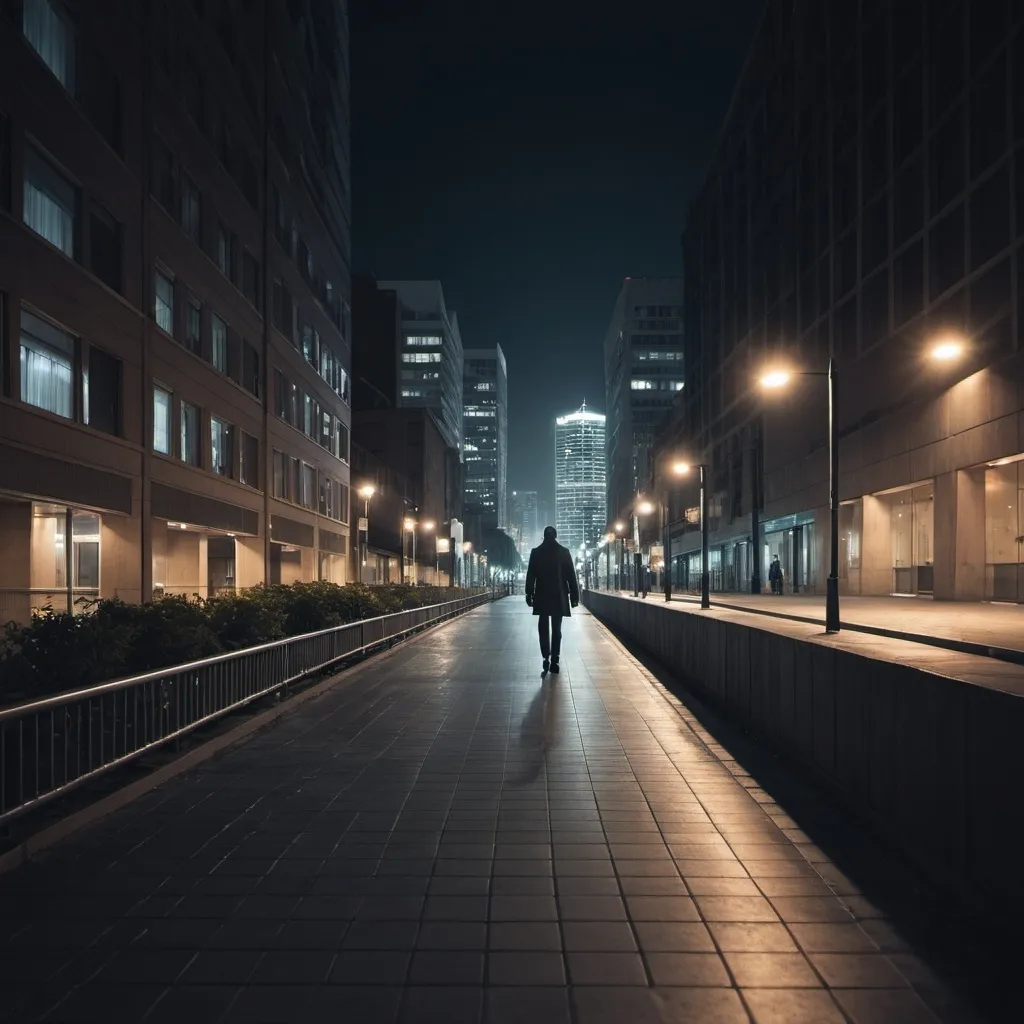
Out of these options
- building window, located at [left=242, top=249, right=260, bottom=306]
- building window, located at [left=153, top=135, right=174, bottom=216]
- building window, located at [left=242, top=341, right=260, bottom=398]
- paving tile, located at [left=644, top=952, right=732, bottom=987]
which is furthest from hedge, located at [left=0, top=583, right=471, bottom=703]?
building window, located at [left=242, top=249, right=260, bottom=306]

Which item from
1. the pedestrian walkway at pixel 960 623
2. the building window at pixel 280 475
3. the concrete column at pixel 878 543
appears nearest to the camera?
the pedestrian walkway at pixel 960 623

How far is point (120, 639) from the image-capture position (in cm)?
905

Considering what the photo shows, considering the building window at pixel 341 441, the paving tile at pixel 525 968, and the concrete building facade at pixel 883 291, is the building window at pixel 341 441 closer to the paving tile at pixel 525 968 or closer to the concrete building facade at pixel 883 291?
the concrete building facade at pixel 883 291

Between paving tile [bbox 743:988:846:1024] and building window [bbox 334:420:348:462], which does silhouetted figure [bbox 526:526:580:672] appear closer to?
paving tile [bbox 743:988:846:1024]

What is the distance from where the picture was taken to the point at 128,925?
468 centimetres

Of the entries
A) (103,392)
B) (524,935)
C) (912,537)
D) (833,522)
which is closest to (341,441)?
(912,537)

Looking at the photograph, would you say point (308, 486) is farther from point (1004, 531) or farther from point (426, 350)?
point (426, 350)

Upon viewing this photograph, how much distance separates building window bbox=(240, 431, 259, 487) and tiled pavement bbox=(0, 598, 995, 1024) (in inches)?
1146

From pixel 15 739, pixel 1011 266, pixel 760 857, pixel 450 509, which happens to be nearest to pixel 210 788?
pixel 15 739

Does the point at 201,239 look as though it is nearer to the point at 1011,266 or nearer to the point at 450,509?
the point at 1011,266

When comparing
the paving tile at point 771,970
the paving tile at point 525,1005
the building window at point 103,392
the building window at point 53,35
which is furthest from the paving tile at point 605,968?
the building window at point 53,35

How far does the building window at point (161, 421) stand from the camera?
2798cm

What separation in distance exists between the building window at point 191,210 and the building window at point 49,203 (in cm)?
774

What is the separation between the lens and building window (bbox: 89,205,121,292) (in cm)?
2384
